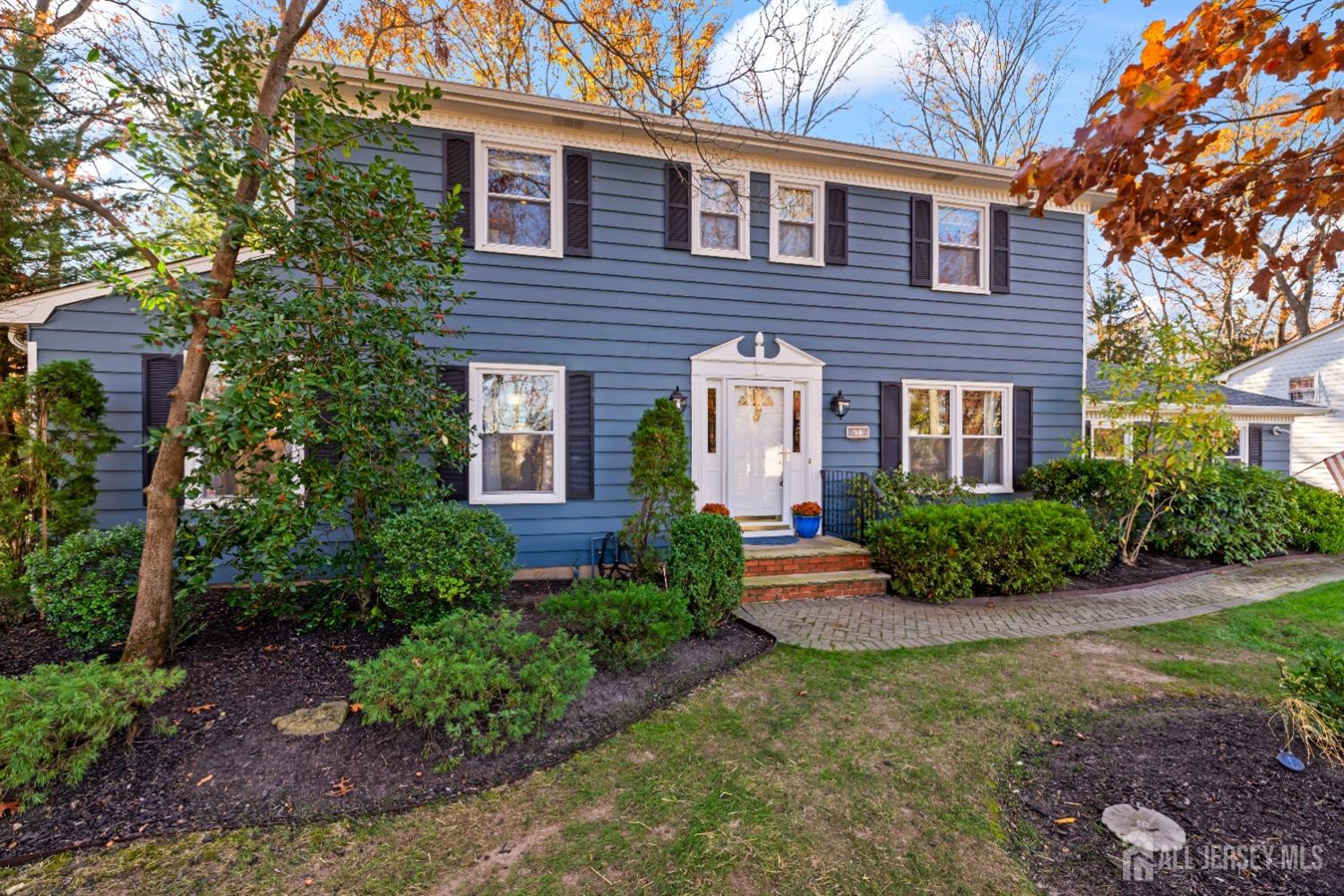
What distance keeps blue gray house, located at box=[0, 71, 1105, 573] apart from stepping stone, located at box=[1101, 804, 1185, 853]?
4.92 meters

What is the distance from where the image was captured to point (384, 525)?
4.32 m

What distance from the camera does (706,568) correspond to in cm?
473

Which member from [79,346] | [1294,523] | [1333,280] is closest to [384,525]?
[79,346]

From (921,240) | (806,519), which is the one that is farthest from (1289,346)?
(806,519)

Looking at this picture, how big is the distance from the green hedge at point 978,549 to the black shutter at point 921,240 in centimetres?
339

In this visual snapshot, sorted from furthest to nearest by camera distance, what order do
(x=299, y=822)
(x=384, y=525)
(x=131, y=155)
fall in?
1. (x=384, y=525)
2. (x=131, y=155)
3. (x=299, y=822)

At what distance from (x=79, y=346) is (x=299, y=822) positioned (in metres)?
5.58

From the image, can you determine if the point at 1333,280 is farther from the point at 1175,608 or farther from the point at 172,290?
the point at 172,290

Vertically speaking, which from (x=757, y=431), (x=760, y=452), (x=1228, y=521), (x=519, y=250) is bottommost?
(x=1228, y=521)

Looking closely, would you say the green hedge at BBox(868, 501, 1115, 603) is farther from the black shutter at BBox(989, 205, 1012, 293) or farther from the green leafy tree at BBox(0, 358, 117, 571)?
the green leafy tree at BBox(0, 358, 117, 571)

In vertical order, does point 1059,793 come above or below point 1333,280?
below

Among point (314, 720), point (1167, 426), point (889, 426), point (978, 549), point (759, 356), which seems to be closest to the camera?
point (314, 720)

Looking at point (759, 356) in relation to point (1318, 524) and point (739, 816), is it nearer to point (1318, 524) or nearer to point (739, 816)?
point (739, 816)

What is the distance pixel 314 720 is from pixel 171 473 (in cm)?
180
